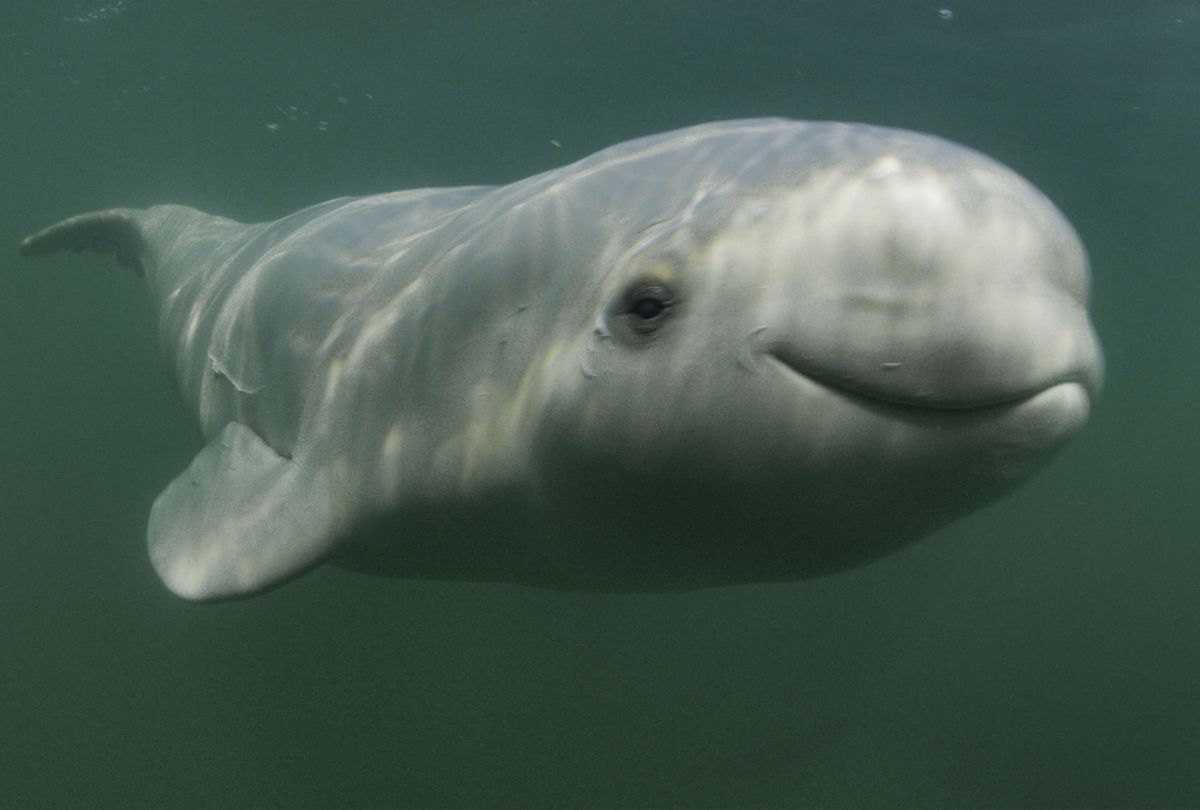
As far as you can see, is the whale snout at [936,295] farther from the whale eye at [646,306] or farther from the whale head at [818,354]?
the whale eye at [646,306]

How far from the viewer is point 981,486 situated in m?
2.11

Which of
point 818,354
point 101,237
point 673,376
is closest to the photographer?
point 818,354

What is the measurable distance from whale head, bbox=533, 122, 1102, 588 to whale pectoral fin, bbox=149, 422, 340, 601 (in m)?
1.46

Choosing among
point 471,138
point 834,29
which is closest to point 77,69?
point 471,138

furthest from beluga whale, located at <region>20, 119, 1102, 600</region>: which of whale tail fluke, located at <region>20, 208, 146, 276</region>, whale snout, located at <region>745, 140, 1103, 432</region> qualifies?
whale tail fluke, located at <region>20, 208, 146, 276</region>

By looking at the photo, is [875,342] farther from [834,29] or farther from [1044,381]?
[834,29]

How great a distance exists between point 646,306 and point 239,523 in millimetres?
2485

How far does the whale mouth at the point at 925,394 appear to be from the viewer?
1.95 meters

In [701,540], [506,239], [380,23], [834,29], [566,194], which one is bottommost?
[701,540]

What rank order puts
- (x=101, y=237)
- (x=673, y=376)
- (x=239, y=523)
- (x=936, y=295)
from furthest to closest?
(x=101, y=237), (x=239, y=523), (x=673, y=376), (x=936, y=295)

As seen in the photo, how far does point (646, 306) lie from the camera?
238 centimetres

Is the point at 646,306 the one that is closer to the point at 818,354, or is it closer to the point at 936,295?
the point at 818,354

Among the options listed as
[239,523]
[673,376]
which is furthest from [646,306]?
[239,523]

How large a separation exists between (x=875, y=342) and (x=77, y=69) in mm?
52541
